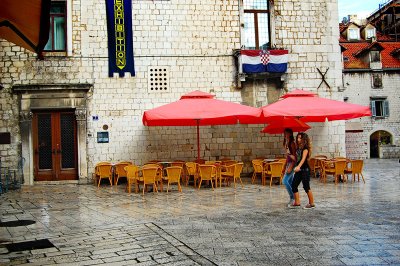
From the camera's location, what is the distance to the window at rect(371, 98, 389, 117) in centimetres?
3250

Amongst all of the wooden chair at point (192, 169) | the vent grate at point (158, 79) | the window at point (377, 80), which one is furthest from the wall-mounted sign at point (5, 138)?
the window at point (377, 80)

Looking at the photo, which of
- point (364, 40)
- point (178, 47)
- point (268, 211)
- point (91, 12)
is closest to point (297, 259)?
point (268, 211)

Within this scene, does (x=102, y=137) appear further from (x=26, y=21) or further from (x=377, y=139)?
(x=377, y=139)

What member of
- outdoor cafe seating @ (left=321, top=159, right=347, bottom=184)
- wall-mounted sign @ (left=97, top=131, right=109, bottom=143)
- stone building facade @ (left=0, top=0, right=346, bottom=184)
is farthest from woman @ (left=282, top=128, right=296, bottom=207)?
wall-mounted sign @ (left=97, top=131, right=109, bottom=143)

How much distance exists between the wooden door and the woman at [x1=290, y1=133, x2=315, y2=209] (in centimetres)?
848

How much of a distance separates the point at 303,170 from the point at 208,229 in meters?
2.88

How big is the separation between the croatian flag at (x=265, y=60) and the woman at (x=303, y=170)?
6.70 meters

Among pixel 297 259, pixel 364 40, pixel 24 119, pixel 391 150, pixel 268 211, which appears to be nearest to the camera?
pixel 297 259

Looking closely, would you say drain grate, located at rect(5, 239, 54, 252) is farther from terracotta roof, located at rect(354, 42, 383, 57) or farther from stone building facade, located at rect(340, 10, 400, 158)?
terracotta roof, located at rect(354, 42, 383, 57)

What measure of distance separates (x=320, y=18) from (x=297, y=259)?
12.9 metres

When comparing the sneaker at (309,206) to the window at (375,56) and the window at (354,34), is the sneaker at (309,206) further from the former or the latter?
the window at (354,34)

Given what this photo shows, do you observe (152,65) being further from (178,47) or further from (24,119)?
(24,119)

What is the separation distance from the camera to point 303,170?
27.7ft

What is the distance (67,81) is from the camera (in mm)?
14109
